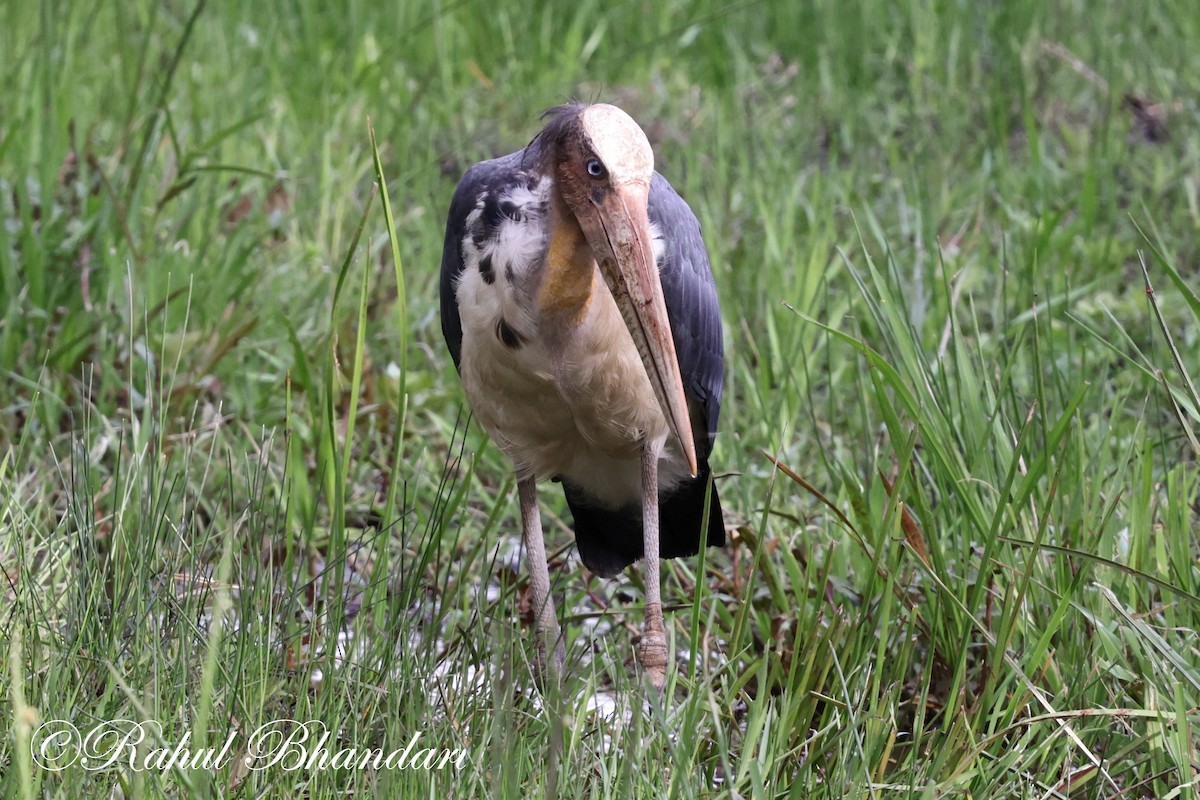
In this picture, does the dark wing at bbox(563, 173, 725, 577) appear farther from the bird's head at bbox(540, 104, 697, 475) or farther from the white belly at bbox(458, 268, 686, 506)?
the bird's head at bbox(540, 104, 697, 475)

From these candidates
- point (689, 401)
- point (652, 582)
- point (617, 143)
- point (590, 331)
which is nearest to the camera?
point (617, 143)

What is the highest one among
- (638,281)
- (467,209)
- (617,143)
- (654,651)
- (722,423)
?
(617,143)

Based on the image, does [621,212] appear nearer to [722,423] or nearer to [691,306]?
[691,306]

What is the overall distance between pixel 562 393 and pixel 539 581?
41 centimetres

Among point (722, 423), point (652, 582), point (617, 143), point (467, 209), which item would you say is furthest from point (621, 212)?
point (722, 423)

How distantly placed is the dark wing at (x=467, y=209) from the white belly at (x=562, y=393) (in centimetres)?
9

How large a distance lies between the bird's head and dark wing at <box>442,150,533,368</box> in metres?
0.13

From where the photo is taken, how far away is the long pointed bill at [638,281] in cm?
238

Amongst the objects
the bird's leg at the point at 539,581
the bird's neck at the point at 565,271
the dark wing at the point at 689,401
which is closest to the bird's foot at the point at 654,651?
the bird's leg at the point at 539,581

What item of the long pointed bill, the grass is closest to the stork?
the long pointed bill

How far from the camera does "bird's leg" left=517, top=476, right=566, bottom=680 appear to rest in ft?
8.24

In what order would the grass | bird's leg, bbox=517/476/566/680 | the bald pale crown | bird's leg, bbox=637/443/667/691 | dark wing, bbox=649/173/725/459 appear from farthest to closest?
dark wing, bbox=649/173/725/459
bird's leg, bbox=637/443/667/691
bird's leg, bbox=517/476/566/680
the bald pale crown
the grass

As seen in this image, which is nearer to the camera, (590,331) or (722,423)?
(590,331)

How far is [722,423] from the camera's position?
3.61m
